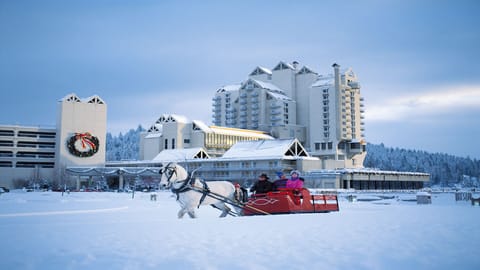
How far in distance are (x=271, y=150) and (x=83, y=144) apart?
4400cm

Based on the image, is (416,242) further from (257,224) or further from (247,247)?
(257,224)

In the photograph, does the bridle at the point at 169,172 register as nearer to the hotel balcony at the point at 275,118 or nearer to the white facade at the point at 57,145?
the white facade at the point at 57,145

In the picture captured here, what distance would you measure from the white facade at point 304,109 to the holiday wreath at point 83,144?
5015 cm

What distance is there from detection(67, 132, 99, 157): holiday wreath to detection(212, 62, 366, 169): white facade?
50152 millimetres

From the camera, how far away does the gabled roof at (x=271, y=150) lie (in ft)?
307

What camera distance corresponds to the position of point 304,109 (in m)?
144

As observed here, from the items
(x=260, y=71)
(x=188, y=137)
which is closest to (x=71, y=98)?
(x=188, y=137)

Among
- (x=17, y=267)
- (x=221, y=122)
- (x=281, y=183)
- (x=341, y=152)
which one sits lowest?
(x=17, y=267)

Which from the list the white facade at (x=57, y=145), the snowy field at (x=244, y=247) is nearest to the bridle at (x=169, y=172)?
the snowy field at (x=244, y=247)

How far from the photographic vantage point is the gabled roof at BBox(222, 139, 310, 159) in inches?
3679

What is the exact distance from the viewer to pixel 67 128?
10662 centimetres

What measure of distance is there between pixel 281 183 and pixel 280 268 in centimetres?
1139

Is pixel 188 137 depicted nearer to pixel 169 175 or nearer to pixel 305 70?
pixel 305 70

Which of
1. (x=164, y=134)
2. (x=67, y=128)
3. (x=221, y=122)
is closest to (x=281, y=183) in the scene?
(x=67, y=128)
